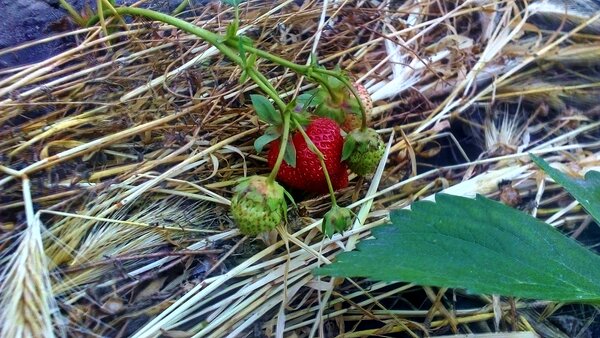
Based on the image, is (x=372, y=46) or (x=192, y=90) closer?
(x=192, y=90)

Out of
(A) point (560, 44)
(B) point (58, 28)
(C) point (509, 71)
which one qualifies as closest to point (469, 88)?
(C) point (509, 71)

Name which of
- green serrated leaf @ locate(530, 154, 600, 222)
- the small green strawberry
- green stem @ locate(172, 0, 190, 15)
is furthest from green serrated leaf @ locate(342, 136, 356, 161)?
green stem @ locate(172, 0, 190, 15)

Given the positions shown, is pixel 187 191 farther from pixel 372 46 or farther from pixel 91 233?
pixel 372 46

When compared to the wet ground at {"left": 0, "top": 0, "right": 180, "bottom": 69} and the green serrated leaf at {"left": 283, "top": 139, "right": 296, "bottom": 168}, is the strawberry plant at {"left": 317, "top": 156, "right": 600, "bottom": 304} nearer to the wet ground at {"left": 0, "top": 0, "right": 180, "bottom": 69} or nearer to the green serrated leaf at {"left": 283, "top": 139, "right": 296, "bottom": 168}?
the green serrated leaf at {"left": 283, "top": 139, "right": 296, "bottom": 168}

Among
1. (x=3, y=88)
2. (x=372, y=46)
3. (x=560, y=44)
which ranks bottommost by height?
(x=560, y=44)

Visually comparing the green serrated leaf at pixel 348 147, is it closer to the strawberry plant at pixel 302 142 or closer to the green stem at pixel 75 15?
the strawberry plant at pixel 302 142

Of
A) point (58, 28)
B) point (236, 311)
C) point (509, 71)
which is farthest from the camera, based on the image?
point (509, 71)

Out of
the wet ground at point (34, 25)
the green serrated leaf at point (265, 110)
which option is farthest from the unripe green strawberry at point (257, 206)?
the wet ground at point (34, 25)
